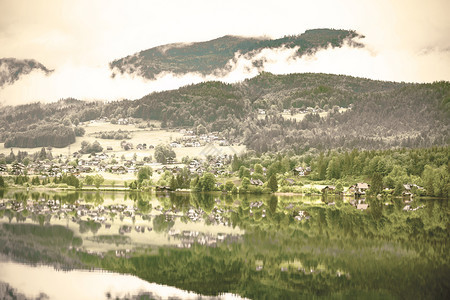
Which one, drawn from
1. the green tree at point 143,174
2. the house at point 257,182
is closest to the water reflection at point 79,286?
the house at point 257,182

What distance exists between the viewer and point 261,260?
33.1 m

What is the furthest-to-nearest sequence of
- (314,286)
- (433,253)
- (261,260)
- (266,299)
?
(433,253) → (261,260) → (314,286) → (266,299)

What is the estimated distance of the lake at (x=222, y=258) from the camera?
2673 centimetres

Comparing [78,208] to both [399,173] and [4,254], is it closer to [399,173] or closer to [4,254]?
[4,254]

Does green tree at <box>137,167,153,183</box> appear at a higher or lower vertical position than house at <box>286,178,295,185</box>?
higher

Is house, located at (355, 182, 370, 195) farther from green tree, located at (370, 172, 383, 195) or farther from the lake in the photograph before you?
the lake

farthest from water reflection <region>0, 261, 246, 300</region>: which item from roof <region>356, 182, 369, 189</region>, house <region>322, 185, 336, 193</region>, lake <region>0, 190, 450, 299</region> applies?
roof <region>356, 182, 369, 189</region>

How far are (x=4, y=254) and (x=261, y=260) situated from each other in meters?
17.7

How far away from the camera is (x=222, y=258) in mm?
33406

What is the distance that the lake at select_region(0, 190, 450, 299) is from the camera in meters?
26.7

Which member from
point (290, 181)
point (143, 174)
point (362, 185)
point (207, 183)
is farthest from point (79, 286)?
point (143, 174)

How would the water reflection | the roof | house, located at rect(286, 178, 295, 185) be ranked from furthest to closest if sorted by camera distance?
house, located at rect(286, 178, 295, 185) < the roof < the water reflection

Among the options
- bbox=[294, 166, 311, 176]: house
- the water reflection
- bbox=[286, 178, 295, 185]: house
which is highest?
the water reflection

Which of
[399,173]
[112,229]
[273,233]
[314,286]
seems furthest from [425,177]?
[314,286]
